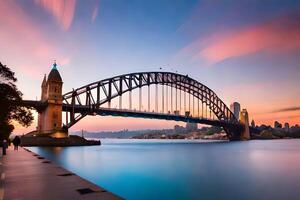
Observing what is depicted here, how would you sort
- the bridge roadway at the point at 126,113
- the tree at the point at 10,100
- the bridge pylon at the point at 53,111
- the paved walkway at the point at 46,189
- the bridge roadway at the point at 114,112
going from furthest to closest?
the bridge roadway at the point at 126,113 < the bridge roadway at the point at 114,112 < the bridge pylon at the point at 53,111 < the tree at the point at 10,100 < the paved walkway at the point at 46,189

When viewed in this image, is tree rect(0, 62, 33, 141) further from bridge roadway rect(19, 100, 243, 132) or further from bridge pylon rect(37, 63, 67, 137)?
bridge pylon rect(37, 63, 67, 137)

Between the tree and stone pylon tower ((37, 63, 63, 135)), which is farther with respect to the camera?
stone pylon tower ((37, 63, 63, 135))

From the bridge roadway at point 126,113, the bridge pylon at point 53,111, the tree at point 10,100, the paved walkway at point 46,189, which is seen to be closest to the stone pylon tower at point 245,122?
the bridge roadway at point 126,113

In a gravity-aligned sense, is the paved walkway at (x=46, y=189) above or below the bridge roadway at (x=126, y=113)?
below

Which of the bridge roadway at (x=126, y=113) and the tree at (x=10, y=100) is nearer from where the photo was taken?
the tree at (x=10, y=100)

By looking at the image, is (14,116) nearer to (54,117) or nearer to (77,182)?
Result: (77,182)

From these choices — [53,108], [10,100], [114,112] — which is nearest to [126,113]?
[114,112]

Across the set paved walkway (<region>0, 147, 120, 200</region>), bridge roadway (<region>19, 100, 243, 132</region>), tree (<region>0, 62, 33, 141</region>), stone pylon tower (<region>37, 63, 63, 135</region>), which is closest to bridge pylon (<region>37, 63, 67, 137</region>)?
stone pylon tower (<region>37, 63, 63, 135</region>)

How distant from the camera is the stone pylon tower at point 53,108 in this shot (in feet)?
221

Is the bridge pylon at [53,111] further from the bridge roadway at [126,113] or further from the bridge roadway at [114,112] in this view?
the bridge roadway at [126,113]

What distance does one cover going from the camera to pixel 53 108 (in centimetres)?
6869

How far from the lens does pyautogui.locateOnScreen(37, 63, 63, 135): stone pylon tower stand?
2650 inches

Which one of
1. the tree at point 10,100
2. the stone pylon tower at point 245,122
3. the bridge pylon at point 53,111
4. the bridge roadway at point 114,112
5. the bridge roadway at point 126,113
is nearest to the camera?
the tree at point 10,100

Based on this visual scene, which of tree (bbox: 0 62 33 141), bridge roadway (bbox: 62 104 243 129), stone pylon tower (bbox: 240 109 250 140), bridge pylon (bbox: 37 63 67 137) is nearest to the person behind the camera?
tree (bbox: 0 62 33 141)
